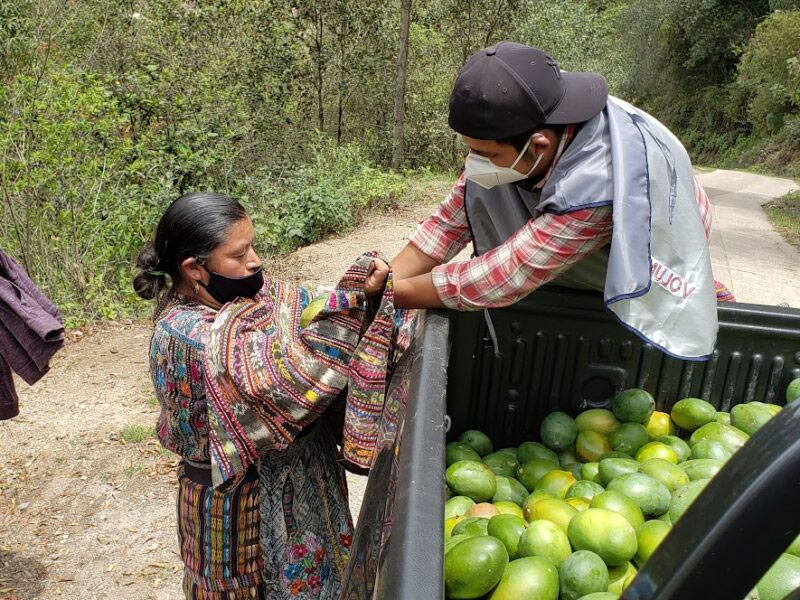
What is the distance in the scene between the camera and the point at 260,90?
12680mm

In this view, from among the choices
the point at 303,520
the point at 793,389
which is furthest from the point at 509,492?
the point at 793,389

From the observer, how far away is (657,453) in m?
2.06

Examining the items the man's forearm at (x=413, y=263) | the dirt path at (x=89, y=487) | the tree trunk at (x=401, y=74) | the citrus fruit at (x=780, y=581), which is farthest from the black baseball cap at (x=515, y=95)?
the tree trunk at (x=401, y=74)

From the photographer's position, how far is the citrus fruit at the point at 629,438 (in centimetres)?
210

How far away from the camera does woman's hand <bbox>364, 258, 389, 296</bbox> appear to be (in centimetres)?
184

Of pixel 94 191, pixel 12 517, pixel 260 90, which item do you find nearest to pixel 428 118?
pixel 260 90

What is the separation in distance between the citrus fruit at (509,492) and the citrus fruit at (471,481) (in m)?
0.05

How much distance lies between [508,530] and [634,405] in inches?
28.8

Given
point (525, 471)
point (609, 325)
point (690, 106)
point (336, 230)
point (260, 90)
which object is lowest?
point (690, 106)

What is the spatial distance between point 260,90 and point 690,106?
105 feet

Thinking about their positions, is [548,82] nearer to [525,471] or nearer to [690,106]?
[525,471]

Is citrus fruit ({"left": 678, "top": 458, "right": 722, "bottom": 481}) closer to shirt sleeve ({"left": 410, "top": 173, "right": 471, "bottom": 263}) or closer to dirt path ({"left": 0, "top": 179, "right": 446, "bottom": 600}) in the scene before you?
shirt sleeve ({"left": 410, "top": 173, "right": 471, "bottom": 263})

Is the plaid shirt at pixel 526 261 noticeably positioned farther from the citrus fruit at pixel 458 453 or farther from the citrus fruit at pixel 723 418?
the citrus fruit at pixel 723 418

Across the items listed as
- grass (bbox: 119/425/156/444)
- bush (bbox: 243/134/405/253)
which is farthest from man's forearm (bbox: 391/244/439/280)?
bush (bbox: 243/134/405/253)
